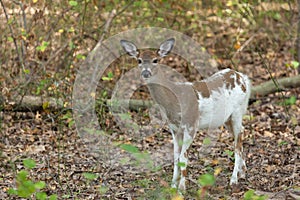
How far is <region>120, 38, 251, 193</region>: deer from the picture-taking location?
652 centimetres

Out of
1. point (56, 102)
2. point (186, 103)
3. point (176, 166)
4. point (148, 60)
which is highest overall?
point (148, 60)

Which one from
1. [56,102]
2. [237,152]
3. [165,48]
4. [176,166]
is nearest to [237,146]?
[237,152]

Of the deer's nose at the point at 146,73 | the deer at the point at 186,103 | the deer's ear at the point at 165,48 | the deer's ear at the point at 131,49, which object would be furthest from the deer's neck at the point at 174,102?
the deer's ear at the point at 131,49

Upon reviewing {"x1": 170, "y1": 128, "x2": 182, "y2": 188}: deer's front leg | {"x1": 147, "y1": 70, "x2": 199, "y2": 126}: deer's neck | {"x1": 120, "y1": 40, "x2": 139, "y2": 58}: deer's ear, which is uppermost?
{"x1": 120, "y1": 40, "x2": 139, "y2": 58}: deer's ear

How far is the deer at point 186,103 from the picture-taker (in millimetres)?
6520

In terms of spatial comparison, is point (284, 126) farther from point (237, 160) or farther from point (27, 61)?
→ point (27, 61)

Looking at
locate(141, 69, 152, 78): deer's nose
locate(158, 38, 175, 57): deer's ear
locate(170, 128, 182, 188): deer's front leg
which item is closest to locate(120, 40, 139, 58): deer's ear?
locate(158, 38, 175, 57): deer's ear

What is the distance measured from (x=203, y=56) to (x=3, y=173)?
5.74 metres

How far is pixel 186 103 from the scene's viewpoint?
→ 6625mm

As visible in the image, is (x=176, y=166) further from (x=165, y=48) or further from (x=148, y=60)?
(x=165, y=48)

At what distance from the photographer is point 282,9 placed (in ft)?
38.1

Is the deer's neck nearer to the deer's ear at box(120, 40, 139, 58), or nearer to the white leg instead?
the deer's ear at box(120, 40, 139, 58)

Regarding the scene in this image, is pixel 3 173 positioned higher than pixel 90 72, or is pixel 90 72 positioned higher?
pixel 90 72

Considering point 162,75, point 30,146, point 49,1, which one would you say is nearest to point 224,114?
point 162,75
